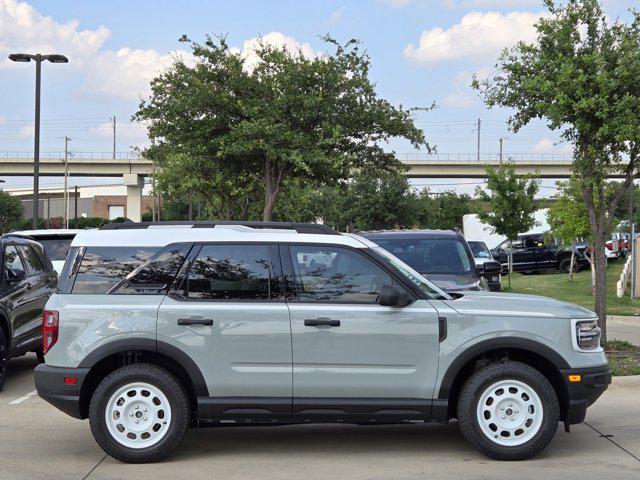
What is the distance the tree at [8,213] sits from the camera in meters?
87.2

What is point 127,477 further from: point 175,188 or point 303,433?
point 175,188

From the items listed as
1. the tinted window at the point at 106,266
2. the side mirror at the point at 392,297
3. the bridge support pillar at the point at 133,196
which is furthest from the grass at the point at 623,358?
the bridge support pillar at the point at 133,196

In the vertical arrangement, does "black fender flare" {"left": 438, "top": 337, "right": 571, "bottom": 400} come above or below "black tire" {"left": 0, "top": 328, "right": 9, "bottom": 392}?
above

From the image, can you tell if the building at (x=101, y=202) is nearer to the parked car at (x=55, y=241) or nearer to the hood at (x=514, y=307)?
the parked car at (x=55, y=241)

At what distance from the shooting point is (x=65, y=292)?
21.7 ft

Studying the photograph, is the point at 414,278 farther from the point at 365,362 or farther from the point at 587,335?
the point at 587,335

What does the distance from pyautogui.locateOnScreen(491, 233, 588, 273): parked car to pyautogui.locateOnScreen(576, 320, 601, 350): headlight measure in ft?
108

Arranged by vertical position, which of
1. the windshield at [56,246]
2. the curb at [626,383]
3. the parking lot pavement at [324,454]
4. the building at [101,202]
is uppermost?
the building at [101,202]

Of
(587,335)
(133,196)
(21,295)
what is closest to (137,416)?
(587,335)

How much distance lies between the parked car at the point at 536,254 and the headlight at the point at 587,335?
3303 centimetres

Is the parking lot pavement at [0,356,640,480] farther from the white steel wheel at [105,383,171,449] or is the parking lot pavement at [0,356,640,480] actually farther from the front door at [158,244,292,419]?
the front door at [158,244,292,419]

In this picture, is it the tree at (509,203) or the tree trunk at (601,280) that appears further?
the tree at (509,203)

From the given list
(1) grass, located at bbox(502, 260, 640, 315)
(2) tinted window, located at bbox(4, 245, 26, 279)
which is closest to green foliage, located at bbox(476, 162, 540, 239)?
(1) grass, located at bbox(502, 260, 640, 315)

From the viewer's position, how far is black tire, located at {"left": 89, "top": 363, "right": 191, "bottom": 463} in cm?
640
